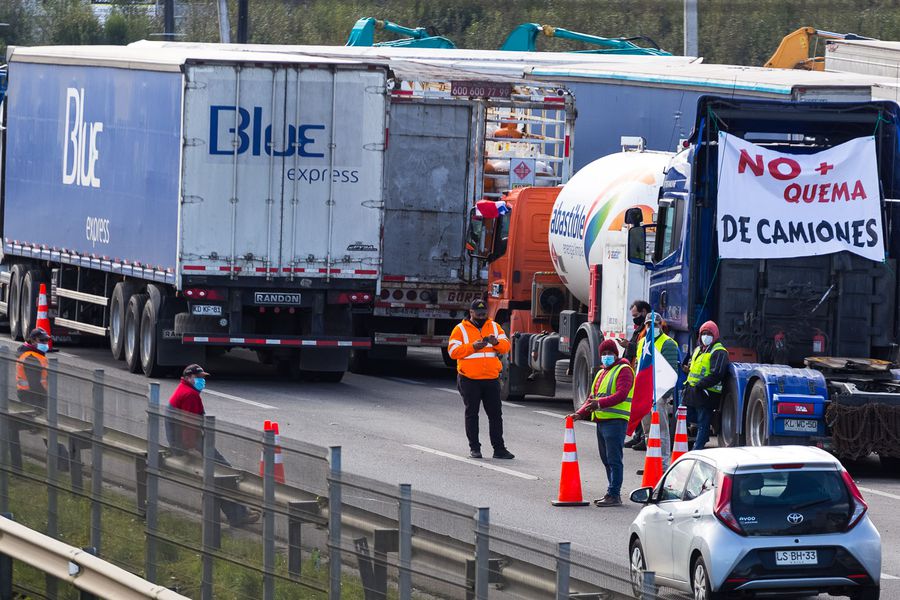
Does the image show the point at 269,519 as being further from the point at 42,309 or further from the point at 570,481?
the point at 42,309

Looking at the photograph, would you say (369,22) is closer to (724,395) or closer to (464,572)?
(724,395)

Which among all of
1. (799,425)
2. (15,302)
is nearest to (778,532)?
(799,425)

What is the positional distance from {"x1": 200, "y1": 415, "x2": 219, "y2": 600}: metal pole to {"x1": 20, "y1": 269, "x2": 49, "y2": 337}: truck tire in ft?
68.2

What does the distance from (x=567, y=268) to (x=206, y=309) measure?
15.7ft

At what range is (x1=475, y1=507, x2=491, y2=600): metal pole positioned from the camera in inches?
323

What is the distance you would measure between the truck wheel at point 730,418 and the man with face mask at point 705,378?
0.09m

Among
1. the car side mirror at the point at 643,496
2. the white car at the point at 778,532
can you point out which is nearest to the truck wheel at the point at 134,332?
the car side mirror at the point at 643,496

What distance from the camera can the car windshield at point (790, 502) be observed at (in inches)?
465

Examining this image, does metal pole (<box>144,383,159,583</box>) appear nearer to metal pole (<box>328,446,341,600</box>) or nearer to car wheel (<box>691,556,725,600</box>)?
metal pole (<box>328,446,341,600</box>)

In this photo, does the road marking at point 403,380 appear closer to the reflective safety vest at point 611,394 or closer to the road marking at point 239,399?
the road marking at point 239,399

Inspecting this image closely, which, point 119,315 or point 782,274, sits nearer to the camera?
point 782,274

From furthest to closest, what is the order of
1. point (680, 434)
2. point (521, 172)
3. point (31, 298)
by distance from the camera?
point (31, 298), point (521, 172), point (680, 434)

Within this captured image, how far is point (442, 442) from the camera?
21.0 meters

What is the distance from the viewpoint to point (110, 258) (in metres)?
27.3
